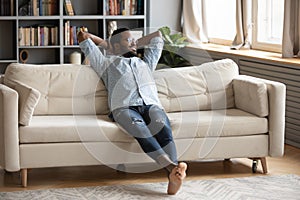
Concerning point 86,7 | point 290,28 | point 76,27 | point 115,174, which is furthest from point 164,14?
point 115,174

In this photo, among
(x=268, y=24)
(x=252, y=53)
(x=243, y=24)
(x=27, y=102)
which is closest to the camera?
(x=27, y=102)

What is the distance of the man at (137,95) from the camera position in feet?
14.1

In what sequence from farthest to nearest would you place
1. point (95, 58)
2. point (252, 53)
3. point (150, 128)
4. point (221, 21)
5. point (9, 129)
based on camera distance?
point (221, 21) < point (252, 53) < point (95, 58) < point (150, 128) < point (9, 129)

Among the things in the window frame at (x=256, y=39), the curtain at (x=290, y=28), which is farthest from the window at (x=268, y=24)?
the curtain at (x=290, y=28)

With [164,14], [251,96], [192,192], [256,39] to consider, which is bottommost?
[192,192]

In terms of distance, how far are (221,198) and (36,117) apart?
1.42 m

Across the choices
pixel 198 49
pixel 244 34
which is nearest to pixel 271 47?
pixel 244 34

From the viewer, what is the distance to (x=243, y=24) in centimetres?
685

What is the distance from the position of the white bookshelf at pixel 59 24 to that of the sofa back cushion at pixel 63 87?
2.54 meters

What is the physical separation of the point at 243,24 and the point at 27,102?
316 cm

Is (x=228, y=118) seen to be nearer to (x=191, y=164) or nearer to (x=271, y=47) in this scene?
(x=191, y=164)

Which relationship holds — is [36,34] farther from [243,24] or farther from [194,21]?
[243,24]

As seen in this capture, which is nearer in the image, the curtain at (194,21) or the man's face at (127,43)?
the man's face at (127,43)

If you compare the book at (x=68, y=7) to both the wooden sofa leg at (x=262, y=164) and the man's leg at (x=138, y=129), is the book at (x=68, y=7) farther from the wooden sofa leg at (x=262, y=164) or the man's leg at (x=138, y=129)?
the wooden sofa leg at (x=262, y=164)
